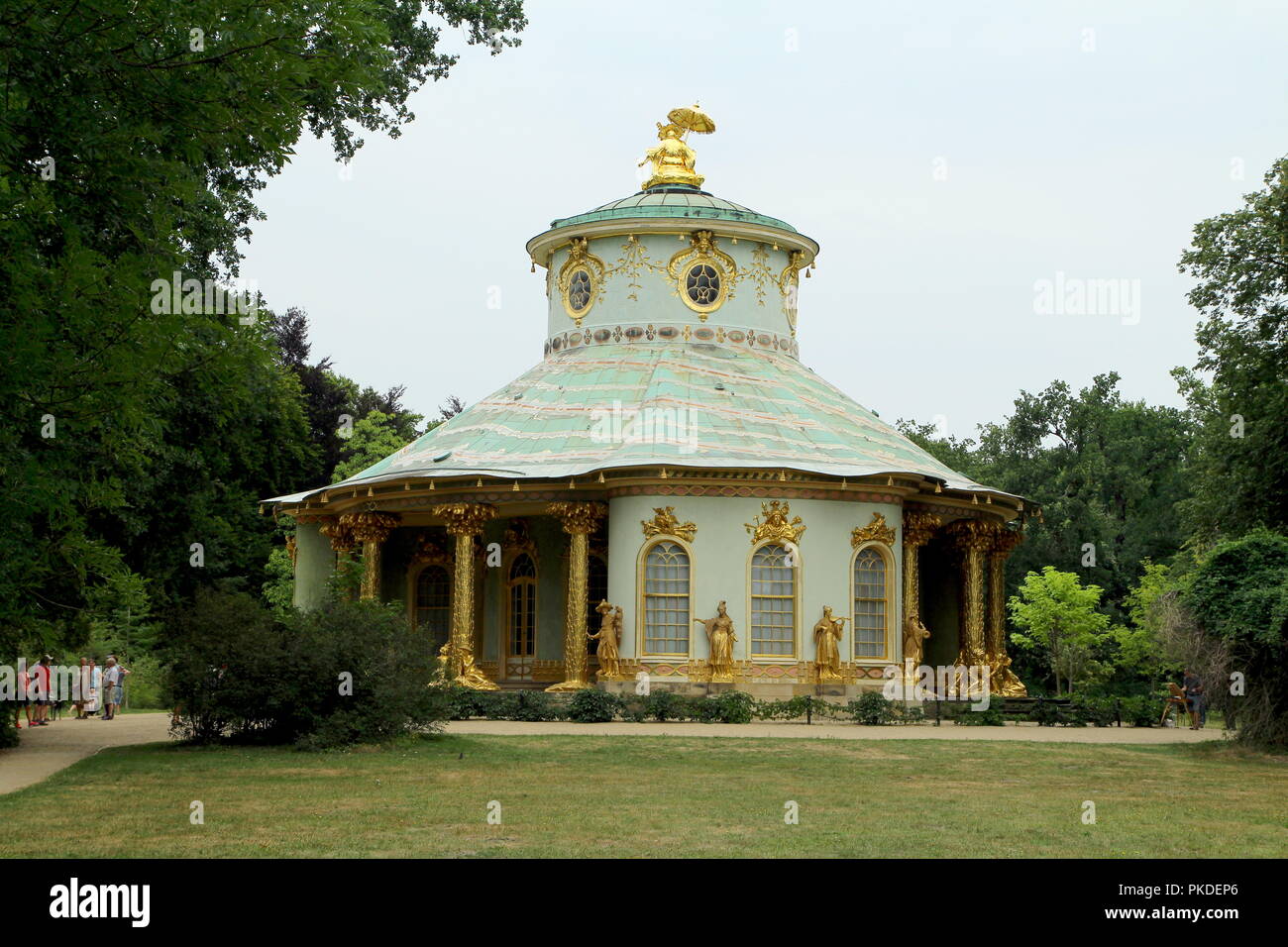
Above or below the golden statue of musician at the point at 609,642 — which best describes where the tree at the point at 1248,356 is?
above

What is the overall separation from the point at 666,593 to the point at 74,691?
48.5 feet

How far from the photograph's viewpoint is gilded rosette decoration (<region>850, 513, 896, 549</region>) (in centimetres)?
3070

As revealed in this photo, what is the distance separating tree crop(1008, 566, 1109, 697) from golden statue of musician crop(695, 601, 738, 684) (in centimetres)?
1972

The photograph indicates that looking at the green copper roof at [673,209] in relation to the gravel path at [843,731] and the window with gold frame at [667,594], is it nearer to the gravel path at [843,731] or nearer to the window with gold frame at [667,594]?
the window with gold frame at [667,594]

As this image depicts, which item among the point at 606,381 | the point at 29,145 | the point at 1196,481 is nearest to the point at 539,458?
the point at 606,381

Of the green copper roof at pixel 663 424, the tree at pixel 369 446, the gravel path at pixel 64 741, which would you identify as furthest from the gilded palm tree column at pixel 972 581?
the tree at pixel 369 446

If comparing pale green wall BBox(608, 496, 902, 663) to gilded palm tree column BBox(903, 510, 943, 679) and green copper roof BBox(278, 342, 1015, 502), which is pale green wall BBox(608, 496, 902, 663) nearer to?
green copper roof BBox(278, 342, 1015, 502)

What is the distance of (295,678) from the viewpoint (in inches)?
788

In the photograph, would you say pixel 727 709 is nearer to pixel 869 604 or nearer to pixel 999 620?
pixel 869 604

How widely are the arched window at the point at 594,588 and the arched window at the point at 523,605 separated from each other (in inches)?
54.4

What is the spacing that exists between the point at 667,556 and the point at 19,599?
1760 centimetres

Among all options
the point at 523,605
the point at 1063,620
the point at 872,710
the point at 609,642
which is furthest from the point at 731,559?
the point at 1063,620

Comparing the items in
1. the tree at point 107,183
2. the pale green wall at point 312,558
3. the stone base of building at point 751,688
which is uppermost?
the tree at point 107,183

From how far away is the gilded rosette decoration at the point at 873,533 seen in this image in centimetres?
3070
